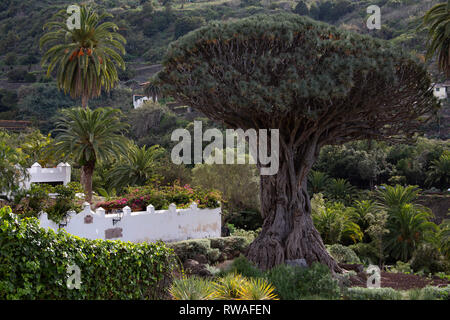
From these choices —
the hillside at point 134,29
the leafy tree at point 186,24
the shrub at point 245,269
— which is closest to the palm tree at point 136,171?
the shrub at point 245,269

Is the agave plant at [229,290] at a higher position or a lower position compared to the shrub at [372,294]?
higher

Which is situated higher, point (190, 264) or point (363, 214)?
point (363, 214)

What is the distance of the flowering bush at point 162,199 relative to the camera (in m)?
23.7

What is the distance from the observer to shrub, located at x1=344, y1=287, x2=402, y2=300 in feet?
43.8

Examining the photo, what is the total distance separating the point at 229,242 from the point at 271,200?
157 inches

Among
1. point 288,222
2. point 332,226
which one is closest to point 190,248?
point 288,222

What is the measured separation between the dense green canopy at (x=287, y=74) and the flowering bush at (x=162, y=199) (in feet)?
18.9

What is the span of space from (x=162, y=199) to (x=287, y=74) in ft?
29.3

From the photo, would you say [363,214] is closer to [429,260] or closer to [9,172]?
[429,260]

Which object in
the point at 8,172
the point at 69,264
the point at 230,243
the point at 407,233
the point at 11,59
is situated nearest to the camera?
the point at 69,264

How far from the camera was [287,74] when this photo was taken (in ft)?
60.6

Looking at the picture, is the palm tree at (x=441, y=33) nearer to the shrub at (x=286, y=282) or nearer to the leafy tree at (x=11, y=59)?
the shrub at (x=286, y=282)

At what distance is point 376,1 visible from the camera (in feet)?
368

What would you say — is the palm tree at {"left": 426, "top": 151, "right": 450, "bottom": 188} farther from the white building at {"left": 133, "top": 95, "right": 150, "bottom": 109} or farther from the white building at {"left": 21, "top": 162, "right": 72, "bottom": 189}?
the white building at {"left": 133, "top": 95, "right": 150, "bottom": 109}
